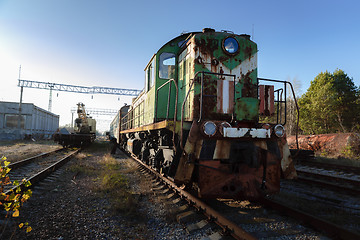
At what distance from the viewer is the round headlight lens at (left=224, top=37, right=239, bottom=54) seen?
4.73 meters

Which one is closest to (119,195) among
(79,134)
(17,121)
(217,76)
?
(217,76)

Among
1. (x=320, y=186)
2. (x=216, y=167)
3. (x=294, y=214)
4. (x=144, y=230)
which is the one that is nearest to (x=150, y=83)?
(x=216, y=167)

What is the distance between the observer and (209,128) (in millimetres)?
3641

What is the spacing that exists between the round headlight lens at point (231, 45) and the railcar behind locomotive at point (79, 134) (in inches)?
556

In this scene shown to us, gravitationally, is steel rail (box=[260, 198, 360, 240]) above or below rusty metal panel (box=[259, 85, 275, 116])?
below

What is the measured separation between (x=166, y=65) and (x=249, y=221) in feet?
13.8

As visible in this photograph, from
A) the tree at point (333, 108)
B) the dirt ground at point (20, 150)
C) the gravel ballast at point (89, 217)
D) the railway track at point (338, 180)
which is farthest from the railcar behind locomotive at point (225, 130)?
the tree at point (333, 108)

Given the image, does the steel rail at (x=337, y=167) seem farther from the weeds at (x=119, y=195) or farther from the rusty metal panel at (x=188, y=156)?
the weeds at (x=119, y=195)

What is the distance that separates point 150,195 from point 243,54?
3.66 m

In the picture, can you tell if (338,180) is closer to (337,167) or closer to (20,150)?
(337,167)

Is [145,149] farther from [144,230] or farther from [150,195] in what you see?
[144,230]

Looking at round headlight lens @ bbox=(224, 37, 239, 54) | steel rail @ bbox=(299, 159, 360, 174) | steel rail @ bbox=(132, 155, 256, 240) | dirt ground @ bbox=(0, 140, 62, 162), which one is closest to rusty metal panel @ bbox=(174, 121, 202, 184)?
steel rail @ bbox=(132, 155, 256, 240)

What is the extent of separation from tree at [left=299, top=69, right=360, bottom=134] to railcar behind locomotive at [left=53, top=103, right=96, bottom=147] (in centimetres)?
2070

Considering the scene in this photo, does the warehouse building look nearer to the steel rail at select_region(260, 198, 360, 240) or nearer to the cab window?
the cab window
